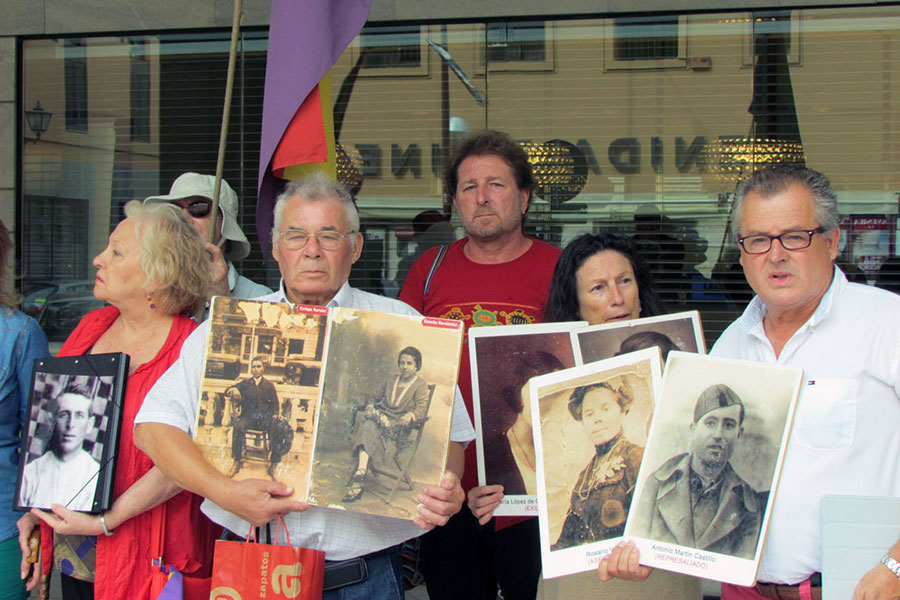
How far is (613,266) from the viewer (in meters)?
2.77

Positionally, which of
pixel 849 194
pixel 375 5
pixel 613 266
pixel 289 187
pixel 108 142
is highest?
pixel 375 5

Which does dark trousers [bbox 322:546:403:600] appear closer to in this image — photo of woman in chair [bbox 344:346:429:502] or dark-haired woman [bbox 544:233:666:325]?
photo of woman in chair [bbox 344:346:429:502]

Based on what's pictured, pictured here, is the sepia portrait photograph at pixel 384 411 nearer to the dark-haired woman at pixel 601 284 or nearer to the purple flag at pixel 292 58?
the dark-haired woman at pixel 601 284

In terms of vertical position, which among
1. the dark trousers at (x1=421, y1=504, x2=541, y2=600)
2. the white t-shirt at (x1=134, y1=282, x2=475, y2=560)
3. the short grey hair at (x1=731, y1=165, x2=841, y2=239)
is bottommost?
the dark trousers at (x1=421, y1=504, x2=541, y2=600)

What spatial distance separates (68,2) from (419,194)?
9.74 ft

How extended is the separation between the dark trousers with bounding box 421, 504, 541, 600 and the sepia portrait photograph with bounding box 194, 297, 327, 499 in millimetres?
1155

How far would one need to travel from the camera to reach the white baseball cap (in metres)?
3.65

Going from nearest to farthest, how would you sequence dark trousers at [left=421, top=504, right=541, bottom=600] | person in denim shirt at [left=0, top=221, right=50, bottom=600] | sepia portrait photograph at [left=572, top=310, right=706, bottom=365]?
1. sepia portrait photograph at [left=572, top=310, right=706, bottom=365]
2. person in denim shirt at [left=0, top=221, right=50, bottom=600]
3. dark trousers at [left=421, top=504, right=541, bottom=600]

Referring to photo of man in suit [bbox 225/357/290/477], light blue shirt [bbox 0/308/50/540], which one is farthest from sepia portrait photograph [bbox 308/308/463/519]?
light blue shirt [bbox 0/308/50/540]

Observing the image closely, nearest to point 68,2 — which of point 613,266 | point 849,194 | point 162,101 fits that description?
point 162,101

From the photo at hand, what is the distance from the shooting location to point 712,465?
193 cm

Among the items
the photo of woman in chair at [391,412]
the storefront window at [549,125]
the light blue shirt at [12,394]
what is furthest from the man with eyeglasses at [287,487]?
the storefront window at [549,125]

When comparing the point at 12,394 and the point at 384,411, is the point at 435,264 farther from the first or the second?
the point at 12,394

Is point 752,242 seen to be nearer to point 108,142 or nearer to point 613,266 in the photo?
point 613,266
